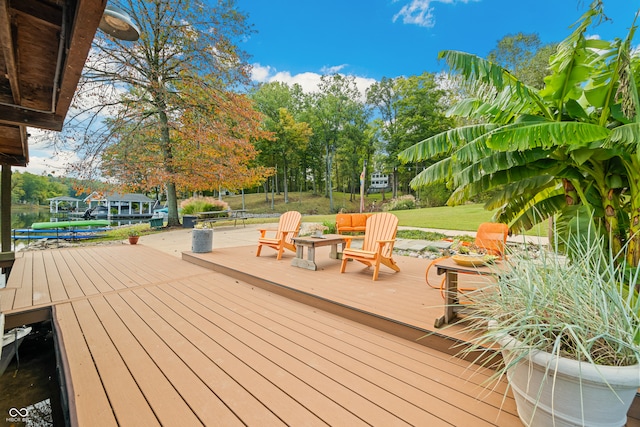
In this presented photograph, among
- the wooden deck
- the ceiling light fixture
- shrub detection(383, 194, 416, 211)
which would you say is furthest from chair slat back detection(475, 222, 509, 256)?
shrub detection(383, 194, 416, 211)

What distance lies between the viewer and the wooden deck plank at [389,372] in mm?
1524

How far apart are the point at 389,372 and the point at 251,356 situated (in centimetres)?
104

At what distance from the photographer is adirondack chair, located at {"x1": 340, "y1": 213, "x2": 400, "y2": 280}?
3785 millimetres

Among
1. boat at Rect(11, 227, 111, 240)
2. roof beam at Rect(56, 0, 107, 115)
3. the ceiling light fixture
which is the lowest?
boat at Rect(11, 227, 111, 240)

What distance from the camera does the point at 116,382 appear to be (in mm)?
1802

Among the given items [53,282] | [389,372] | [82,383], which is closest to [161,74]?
[53,282]

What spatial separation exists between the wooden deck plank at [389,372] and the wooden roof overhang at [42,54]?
8.19ft

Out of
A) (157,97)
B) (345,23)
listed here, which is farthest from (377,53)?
(157,97)

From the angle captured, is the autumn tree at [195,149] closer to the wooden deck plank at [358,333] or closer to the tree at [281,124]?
the wooden deck plank at [358,333]

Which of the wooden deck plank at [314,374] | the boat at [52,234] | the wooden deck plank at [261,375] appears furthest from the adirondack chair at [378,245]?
the boat at [52,234]

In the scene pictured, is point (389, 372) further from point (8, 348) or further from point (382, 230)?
point (8, 348)

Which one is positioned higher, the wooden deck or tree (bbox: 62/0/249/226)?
tree (bbox: 62/0/249/226)

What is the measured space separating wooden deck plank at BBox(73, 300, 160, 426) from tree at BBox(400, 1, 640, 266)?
11.2ft

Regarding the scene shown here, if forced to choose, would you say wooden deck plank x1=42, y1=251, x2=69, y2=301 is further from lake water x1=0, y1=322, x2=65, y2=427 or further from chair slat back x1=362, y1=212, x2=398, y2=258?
chair slat back x1=362, y1=212, x2=398, y2=258
